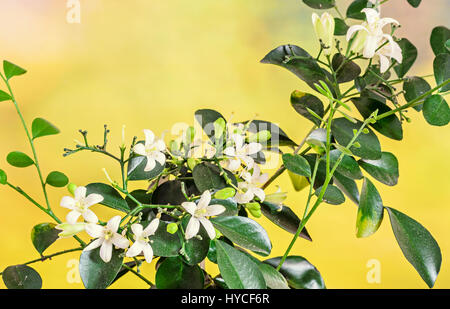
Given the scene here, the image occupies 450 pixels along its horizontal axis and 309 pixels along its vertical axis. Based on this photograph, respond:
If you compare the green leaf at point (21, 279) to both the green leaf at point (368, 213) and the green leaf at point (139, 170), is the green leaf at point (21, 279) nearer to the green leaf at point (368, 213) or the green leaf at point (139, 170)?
the green leaf at point (139, 170)

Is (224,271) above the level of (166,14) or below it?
below

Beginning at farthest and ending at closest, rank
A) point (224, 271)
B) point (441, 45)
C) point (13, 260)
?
point (13, 260) < point (441, 45) < point (224, 271)

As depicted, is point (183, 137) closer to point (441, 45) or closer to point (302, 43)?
point (441, 45)

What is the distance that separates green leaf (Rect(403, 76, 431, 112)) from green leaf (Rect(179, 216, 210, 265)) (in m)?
0.31

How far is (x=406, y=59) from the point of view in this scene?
63 cm

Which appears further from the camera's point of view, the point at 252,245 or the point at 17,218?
the point at 17,218

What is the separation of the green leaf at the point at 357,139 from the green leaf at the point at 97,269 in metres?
0.26

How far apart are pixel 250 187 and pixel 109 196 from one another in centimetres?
13

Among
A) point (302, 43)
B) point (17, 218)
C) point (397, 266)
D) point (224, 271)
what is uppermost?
point (302, 43)

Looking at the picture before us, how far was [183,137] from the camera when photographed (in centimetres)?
49

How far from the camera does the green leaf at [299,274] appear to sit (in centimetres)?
47

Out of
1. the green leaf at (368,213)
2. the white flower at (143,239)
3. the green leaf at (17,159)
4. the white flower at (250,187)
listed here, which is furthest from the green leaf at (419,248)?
the green leaf at (17,159)

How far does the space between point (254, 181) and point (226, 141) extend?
0.05 meters

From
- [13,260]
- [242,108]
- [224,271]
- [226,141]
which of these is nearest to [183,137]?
[226,141]
